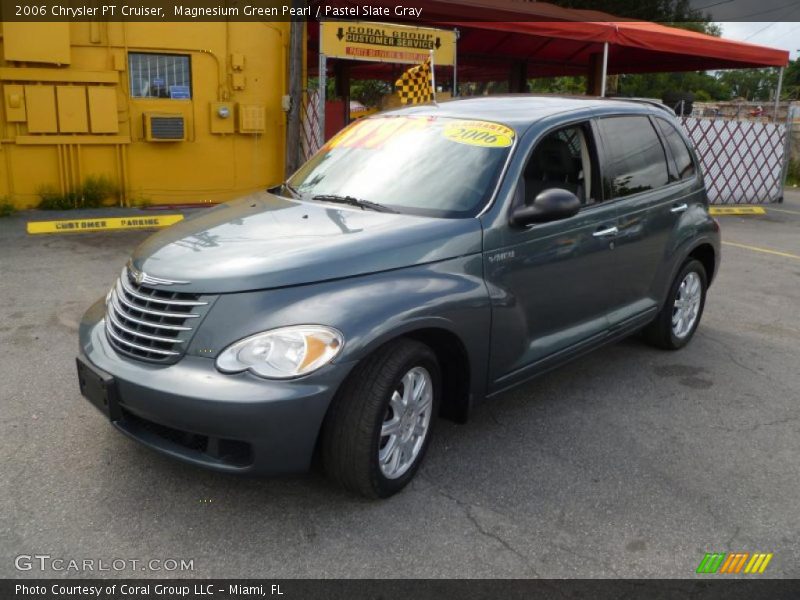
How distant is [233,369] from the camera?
2.78 meters

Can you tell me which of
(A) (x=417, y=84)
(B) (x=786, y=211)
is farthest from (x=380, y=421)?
(B) (x=786, y=211)

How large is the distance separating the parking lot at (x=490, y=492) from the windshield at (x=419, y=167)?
125cm

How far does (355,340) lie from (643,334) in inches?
123

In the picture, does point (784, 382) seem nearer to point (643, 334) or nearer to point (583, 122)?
point (643, 334)

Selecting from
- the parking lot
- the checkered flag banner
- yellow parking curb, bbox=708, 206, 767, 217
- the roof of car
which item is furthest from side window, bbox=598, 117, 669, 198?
yellow parking curb, bbox=708, 206, 767, 217

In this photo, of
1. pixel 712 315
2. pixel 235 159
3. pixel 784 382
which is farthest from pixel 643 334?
pixel 235 159

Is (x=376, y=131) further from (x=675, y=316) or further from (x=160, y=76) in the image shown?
(x=160, y=76)

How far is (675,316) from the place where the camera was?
5227 millimetres

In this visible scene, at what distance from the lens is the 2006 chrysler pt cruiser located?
281 centimetres

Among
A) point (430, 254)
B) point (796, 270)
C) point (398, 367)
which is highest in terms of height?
point (430, 254)

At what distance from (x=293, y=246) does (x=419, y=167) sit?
40.0 inches

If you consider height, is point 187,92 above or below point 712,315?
above
